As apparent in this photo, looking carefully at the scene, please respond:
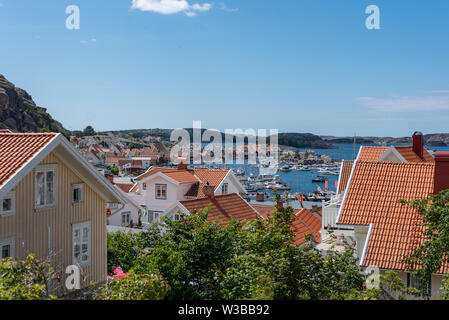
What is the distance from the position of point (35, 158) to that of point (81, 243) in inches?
157

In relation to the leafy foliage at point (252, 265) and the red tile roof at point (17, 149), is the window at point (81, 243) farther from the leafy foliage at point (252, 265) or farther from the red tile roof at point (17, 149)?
the red tile roof at point (17, 149)

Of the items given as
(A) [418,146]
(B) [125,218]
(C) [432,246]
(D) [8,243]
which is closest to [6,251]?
(D) [8,243]

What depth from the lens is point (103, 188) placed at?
667 inches

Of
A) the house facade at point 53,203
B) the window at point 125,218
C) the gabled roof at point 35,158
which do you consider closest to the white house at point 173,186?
the window at point 125,218

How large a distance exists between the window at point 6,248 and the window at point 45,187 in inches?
55.6

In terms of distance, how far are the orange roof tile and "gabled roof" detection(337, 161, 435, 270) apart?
6.56 m

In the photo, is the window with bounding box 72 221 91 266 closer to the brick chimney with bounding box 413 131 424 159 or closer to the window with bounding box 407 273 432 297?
the window with bounding box 407 273 432 297

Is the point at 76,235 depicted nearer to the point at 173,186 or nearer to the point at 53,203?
the point at 53,203

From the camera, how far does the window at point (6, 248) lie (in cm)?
1276

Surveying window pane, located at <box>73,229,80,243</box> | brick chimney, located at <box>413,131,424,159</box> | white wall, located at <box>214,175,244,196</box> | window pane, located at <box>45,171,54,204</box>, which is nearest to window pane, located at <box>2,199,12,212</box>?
window pane, located at <box>45,171,54,204</box>

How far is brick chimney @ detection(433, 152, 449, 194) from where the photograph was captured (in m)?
15.5

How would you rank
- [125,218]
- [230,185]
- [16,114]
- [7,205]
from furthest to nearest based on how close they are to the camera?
1. [16,114]
2. [125,218]
3. [230,185]
4. [7,205]

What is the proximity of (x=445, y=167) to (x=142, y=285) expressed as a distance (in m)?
11.9

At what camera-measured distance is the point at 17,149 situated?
46.3 ft
